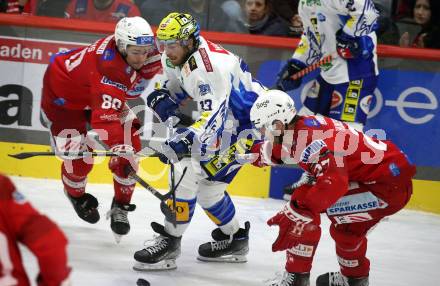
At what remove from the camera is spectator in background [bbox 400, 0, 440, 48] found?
6562 mm

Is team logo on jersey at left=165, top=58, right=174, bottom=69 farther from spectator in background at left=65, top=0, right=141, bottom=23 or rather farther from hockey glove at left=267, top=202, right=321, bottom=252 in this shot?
spectator in background at left=65, top=0, right=141, bottom=23

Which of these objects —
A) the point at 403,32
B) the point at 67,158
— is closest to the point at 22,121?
the point at 67,158

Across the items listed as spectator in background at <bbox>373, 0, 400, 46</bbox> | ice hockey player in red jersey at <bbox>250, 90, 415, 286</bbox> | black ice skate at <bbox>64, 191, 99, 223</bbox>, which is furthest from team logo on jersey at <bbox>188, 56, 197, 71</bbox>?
spectator in background at <bbox>373, 0, 400, 46</bbox>

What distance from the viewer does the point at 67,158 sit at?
5.09m

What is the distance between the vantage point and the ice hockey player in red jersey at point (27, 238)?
8.29 ft

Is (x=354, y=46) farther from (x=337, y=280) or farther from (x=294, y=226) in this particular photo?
(x=294, y=226)

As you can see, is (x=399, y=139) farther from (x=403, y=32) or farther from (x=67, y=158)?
(x=67, y=158)

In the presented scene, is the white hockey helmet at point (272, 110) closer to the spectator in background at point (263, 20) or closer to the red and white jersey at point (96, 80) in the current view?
the red and white jersey at point (96, 80)

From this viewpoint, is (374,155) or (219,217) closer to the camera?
(374,155)

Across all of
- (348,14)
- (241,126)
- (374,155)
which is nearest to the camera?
(374,155)

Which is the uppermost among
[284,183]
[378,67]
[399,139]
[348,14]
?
[348,14]

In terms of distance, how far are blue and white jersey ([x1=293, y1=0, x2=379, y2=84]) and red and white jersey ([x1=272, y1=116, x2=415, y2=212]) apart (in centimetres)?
193

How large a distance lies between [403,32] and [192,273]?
296 cm

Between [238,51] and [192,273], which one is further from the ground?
[238,51]
